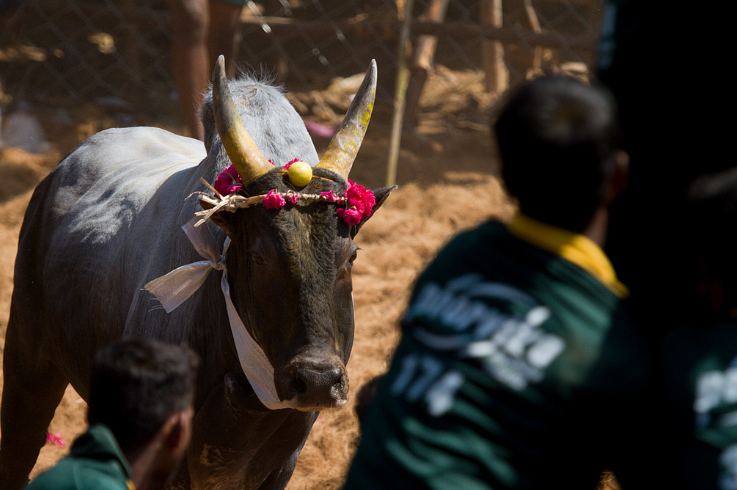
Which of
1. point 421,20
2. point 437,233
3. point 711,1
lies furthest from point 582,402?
point 421,20

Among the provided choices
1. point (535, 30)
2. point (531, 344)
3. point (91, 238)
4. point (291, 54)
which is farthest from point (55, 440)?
point (535, 30)

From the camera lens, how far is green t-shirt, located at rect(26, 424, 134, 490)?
1449mm

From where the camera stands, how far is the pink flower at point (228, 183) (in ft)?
9.06

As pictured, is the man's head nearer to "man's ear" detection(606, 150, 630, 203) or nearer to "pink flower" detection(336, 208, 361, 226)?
"man's ear" detection(606, 150, 630, 203)

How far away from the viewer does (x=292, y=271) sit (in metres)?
2.64

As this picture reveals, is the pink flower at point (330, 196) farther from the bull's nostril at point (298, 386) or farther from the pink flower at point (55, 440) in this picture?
the pink flower at point (55, 440)

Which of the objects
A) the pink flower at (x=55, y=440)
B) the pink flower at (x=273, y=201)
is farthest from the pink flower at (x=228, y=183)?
the pink flower at (x=55, y=440)

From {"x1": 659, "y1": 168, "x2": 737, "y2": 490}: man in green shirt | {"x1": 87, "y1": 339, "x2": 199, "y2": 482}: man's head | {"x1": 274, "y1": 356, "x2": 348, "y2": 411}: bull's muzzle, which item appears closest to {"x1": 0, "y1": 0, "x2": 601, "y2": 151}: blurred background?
{"x1": 274, "y1": 356, "x2": 348, "y2": 411}: bull's muzzle

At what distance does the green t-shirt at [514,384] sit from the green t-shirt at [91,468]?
503 millimetres

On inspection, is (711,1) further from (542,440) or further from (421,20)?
(421,20)

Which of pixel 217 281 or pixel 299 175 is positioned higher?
pixel 299 175

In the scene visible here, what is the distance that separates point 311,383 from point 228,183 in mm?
811

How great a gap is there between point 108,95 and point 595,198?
7330 mm

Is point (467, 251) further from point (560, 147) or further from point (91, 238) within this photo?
point (91, 238)
